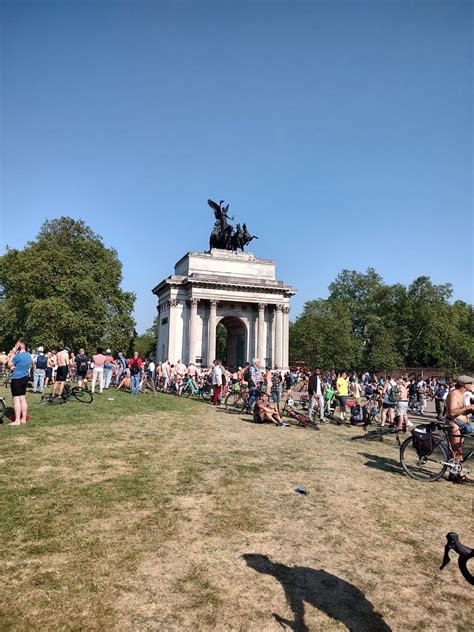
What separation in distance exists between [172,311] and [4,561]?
36.9m

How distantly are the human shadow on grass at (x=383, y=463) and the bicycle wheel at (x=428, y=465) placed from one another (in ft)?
0.63

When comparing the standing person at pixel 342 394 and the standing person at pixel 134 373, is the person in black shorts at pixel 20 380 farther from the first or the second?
the standing person at pixel 342 394

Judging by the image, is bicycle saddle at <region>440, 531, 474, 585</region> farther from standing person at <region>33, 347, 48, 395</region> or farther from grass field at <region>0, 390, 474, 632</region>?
standing person at <region>33, 347, 48, 395</region>

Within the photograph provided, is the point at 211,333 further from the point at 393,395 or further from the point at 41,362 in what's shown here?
the point at 393,395

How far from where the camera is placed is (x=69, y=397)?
1611 centimetres

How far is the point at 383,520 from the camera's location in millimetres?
5852

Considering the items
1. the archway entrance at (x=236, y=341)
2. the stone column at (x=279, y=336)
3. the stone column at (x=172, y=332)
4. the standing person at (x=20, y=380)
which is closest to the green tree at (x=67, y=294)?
the stone column at (x=172, y=332)

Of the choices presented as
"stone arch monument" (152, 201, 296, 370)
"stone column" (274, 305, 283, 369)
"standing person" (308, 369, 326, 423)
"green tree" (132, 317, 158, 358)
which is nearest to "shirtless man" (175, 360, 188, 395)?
"standing person" (308, 369, 326, 423)

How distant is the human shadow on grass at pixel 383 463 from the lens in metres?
8.70

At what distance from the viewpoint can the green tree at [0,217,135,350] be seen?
3947 cm

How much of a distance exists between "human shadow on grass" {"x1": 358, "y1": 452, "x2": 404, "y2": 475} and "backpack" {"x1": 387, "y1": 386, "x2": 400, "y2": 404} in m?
4.28

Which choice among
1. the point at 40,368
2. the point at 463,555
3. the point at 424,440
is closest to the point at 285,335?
the point at 40,368

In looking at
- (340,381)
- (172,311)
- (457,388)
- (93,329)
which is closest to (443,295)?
(172,311)

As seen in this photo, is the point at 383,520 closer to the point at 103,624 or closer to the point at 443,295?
the point at 103,624
